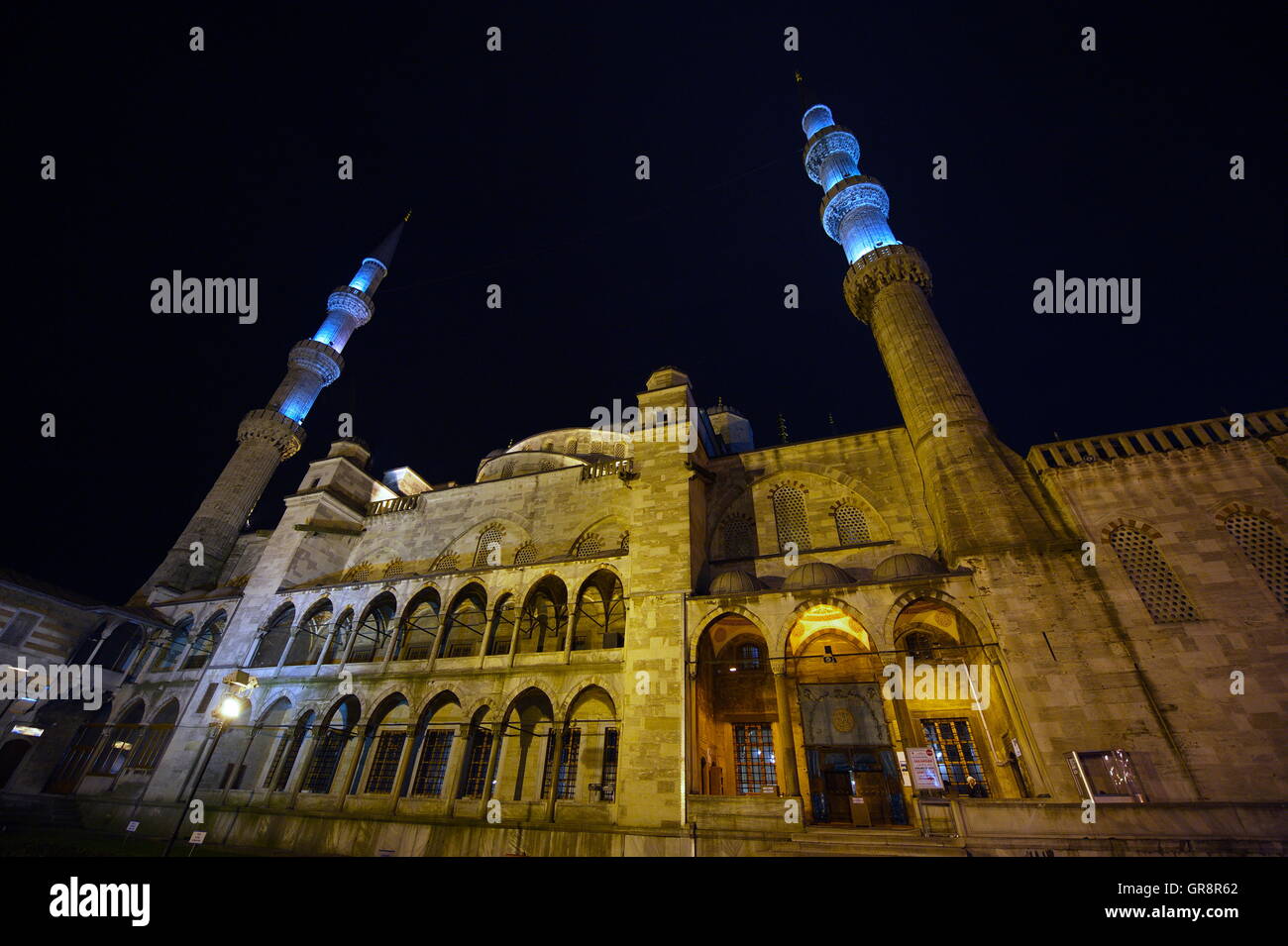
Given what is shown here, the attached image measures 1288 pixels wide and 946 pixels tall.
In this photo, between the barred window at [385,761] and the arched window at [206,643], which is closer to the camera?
the barred window at [385,761]

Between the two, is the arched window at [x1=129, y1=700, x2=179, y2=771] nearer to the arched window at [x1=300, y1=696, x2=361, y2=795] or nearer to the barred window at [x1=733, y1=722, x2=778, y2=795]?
the arched window at [x1=300, y1=696, x2=361, y2=795]

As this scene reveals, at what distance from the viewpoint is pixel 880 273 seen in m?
23.7

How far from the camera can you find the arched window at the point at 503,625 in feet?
63.0

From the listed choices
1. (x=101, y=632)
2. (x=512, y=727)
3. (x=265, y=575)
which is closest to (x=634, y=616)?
A: (x=512, y=727)

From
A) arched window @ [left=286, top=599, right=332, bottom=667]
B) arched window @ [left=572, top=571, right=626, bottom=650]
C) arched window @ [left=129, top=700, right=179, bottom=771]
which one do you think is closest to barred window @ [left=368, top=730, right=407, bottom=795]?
arched window @ [left=286, top=599, right=332, bottom=667]

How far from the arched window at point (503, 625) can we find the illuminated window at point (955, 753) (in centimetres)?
1417

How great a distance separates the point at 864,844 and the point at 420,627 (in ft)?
57.0

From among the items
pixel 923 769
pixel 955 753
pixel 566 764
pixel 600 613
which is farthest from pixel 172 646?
pixel 955 753

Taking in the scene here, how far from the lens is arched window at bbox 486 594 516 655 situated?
19200 millimetres

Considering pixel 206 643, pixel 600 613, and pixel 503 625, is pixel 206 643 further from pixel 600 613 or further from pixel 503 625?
pixel 600 613

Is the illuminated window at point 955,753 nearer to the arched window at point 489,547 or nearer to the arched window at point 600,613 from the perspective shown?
the arched window at point 600,613

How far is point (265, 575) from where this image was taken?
23078 mm

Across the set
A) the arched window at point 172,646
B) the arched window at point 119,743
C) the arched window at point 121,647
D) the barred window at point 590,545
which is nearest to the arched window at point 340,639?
the arched window at point 172,646

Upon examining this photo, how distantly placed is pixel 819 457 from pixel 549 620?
493 inches
